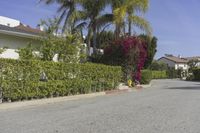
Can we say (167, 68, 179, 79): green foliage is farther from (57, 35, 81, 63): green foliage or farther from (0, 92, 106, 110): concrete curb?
(0, 92, 106, 110): concrete curb

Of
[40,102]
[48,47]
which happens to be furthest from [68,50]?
[40,102]

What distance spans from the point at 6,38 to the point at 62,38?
4.84 meters

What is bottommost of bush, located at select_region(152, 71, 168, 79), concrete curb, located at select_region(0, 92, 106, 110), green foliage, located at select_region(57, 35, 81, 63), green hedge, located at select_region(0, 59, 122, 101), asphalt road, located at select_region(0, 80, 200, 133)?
asphalt road, located at select_region(0, 80, 200, 133)

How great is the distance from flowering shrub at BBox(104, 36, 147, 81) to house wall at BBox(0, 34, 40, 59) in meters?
10.4

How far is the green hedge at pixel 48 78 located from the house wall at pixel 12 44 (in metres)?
4.14

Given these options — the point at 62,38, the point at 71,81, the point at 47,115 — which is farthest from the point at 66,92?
the point at 47,115

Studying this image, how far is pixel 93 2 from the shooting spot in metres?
36.4

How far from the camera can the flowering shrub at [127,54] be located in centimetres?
3375

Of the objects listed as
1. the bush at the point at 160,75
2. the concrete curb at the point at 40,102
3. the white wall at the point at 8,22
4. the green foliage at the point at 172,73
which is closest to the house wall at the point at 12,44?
the concrete curb at the point at 40,102

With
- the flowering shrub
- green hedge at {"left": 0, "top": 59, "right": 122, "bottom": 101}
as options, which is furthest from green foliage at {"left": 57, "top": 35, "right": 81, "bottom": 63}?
the flowering shrub

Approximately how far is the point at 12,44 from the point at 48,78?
5253 millimetres

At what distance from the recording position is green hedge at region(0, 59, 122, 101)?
17078 millimetres

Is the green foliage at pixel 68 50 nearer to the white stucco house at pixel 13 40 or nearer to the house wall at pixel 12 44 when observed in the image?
the white stucco house at pixel 13 40

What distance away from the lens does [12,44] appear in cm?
2416
